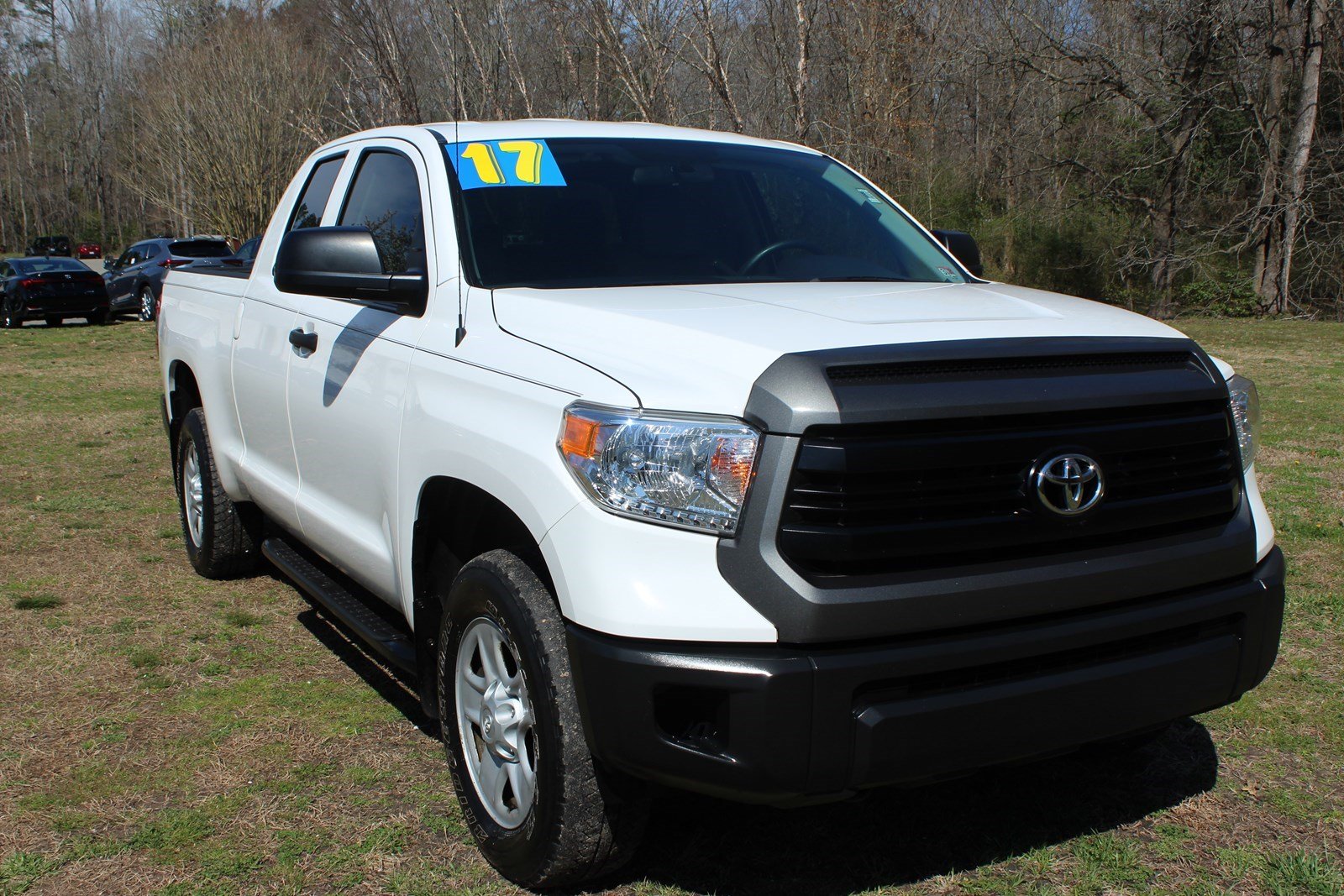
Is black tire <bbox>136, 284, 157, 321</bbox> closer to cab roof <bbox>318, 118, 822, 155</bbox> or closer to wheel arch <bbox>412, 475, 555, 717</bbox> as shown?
cab roof <bbox>318, 118, 822, 155</bbox>

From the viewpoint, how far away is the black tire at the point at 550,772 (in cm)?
267

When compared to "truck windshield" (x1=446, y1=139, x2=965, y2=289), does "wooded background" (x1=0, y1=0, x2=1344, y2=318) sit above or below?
above

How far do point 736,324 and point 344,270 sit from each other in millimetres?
1268

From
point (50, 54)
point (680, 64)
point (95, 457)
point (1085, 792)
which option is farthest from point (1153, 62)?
point (50, 54)

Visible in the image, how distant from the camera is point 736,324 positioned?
9.22 ft

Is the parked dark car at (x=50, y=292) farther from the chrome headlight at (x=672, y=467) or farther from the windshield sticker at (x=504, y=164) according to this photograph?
the chrome headlight at (x=672, y=467)

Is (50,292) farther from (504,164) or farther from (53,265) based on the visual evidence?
(504,164)

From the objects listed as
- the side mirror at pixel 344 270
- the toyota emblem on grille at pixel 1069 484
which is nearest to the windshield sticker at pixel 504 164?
the side mirror at pixel 344 270

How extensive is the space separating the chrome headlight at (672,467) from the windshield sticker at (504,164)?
143 centimetres

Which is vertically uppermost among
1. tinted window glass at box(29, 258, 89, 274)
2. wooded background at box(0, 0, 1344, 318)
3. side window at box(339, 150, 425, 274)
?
wooded background at box(0, 0, 1344, 318)

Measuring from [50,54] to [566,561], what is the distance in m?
86.2

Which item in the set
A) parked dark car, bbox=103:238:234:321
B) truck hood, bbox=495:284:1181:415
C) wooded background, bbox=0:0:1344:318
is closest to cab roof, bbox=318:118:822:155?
truck hood, bbox=495:284:1181:415

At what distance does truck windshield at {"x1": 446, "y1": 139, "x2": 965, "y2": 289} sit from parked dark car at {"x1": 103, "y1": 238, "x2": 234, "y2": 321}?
24.9 metres

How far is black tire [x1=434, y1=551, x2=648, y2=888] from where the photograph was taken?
2.67 m
